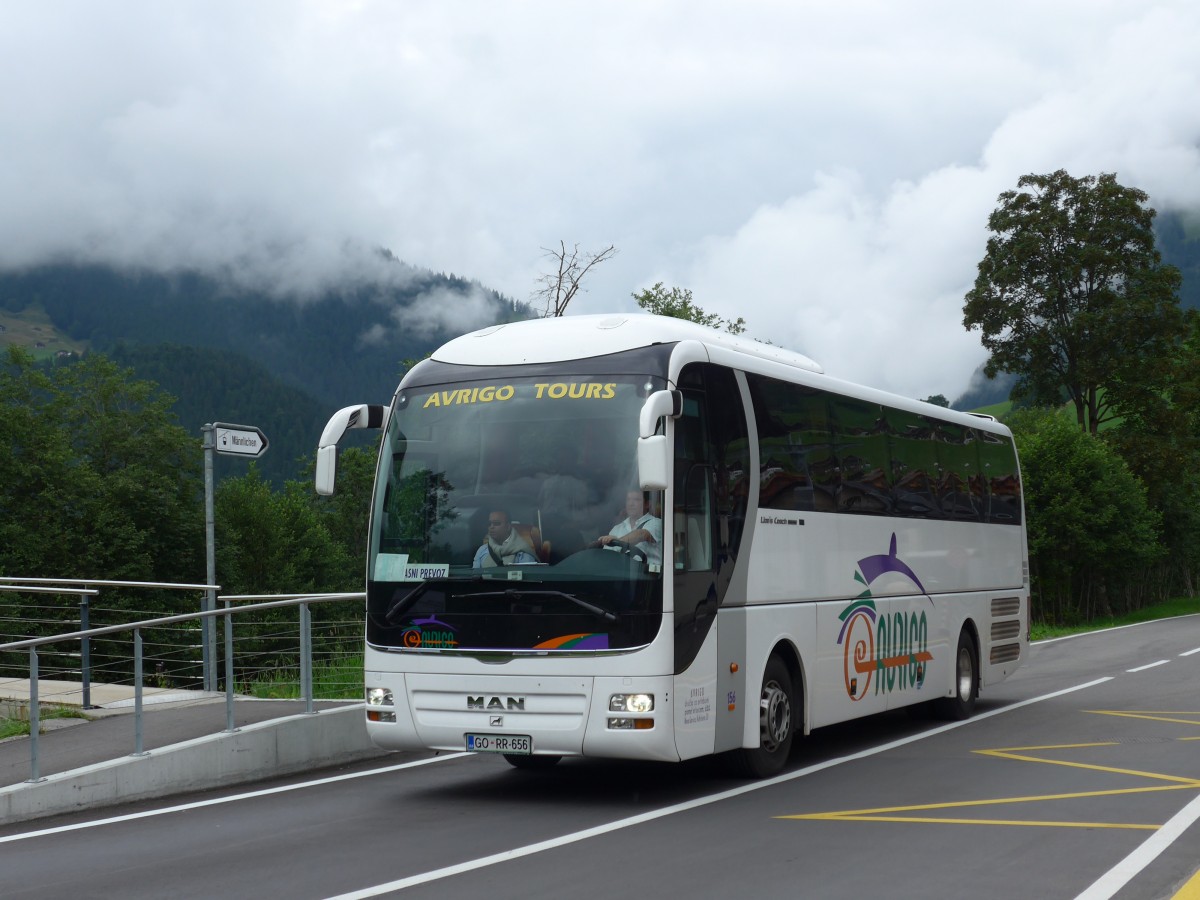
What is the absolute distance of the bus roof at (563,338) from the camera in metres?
10.6

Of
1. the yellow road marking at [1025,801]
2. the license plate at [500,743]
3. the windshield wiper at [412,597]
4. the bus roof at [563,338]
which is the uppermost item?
the bus roof at [563,338]

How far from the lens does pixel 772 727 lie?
11.3m

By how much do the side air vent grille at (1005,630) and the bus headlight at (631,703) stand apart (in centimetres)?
874

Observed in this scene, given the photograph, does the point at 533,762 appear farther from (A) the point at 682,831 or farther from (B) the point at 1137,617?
(B) the point at 1137,617

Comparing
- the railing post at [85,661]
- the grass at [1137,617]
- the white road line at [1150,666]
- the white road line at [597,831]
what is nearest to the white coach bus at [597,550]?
the white road line at [597,831]

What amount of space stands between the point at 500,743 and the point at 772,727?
246cm

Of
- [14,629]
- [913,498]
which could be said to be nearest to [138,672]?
[913,498]

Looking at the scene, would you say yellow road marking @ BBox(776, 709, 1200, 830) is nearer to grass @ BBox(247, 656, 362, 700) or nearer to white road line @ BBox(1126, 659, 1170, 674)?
grass @ BBox(247, 656, 362, 700)

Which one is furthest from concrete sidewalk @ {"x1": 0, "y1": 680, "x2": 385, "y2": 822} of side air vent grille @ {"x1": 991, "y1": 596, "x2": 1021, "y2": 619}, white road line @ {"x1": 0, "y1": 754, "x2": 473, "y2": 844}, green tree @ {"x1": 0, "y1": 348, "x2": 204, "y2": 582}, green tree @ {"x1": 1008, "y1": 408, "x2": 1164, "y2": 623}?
green tree @ {"x1": 1008, "y1": 408, "x2": 1164, "y2": 623}

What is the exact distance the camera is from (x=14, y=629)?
1503 inches

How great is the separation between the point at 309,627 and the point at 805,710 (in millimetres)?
4555

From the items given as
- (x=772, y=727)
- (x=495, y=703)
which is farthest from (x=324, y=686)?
(x=772, y=727)

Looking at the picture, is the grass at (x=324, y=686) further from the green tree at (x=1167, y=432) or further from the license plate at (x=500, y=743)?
the green tree at (x=1167, y=432)

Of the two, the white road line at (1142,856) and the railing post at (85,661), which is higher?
the railing post at (85,661)
